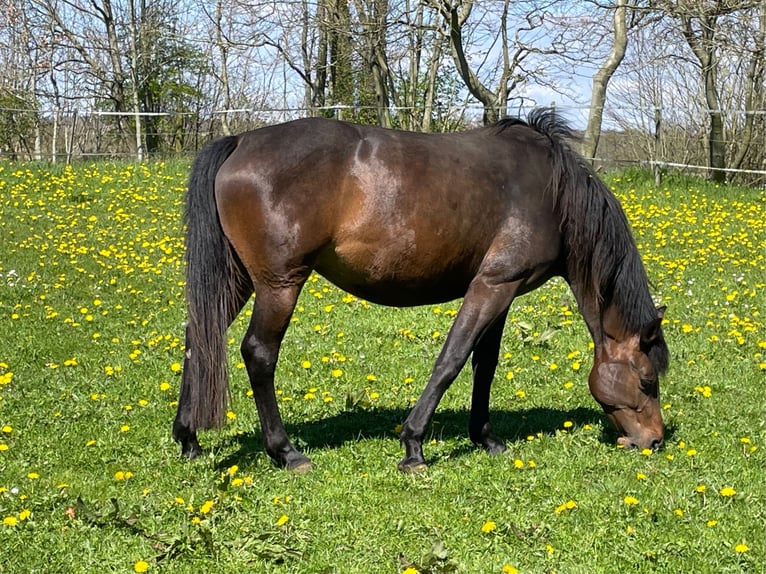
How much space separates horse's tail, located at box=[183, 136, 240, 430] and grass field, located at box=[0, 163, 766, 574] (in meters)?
0.41

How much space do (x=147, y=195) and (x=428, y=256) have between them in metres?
11.7

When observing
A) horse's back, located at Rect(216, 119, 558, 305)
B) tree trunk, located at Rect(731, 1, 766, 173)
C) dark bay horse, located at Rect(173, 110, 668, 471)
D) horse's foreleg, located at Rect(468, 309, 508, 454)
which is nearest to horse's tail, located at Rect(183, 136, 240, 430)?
dark bay horse, located at Rect(173, 110, 668, 471)

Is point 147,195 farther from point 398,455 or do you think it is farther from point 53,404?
point 398,455

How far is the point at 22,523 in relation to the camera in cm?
416

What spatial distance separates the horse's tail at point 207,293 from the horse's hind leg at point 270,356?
0.62 ft

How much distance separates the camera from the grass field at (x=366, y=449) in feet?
12.9

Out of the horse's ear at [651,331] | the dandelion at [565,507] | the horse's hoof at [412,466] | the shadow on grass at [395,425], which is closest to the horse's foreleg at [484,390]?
the shadow on grass at [395,425]

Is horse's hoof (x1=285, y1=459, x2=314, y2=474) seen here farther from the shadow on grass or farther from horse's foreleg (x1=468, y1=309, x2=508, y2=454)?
horse's foreleg (x1=468, y1=309, x2=508, y2=454)

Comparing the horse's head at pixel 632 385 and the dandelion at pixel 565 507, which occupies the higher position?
the horse's head at pixel 632 385

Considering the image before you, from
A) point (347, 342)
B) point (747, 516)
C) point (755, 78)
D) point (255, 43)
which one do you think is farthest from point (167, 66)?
point (747, 516)

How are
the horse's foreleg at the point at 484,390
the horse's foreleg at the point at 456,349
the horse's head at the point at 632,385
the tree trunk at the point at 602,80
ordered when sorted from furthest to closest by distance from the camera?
the tree trunk at the point at 602,80
the horse's foreleg at the point at 484,390
the horse's head at the point at 632,385
the horse's foreleg at the point at 456,349

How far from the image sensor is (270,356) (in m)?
5.02

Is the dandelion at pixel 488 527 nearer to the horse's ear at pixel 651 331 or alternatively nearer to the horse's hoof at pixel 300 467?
the horse's hoof at pixel 300 467

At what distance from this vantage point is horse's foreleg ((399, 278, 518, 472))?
5.09 metres
